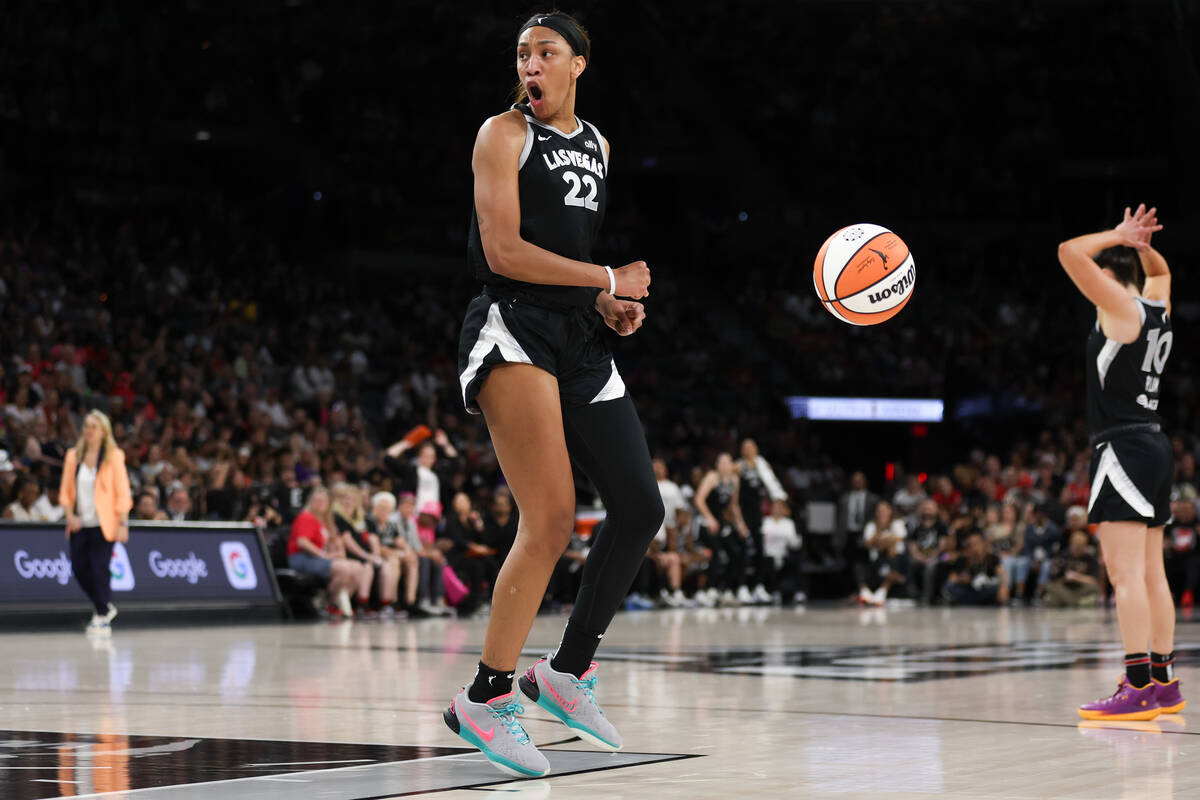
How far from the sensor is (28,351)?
18250 mm

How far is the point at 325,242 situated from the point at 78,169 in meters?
4.68

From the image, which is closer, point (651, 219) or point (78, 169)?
point (78, 169)

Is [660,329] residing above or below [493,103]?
below

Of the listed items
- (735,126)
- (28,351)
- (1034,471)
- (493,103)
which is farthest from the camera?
(735,126)

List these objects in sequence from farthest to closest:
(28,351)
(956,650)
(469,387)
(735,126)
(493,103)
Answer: (735,126), (493,103), (28,351), (956,650), (469,387)

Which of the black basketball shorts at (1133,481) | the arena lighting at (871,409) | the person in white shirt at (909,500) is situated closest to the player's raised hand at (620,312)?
the black basketball shorts at (1133,481)

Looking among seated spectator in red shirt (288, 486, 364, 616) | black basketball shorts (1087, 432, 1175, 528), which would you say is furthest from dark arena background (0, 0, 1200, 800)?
black basketball shorts (1087, 432, 1175, 528)

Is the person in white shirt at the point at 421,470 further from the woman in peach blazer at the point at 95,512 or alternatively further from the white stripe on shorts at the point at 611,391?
the white stripe on shorts at the point at 611,391

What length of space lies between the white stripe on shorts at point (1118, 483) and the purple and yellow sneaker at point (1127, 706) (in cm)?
72

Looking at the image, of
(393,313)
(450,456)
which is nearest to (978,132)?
(393,313)

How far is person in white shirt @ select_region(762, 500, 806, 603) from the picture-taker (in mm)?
21047

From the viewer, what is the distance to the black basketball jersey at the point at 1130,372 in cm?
668

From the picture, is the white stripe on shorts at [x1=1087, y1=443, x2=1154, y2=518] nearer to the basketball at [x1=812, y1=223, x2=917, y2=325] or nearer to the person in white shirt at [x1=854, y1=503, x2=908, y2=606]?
the basketball at [x1=812, y1=223, x2=917, y2=325]

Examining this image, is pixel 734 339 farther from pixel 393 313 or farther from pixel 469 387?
pixel 469 387
